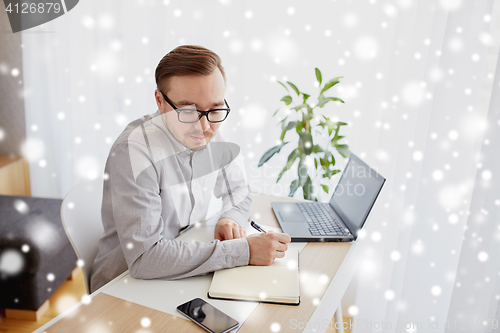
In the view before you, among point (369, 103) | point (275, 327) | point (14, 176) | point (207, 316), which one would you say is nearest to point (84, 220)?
point (207, 316)

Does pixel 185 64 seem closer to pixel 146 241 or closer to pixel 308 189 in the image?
pixel 146 241

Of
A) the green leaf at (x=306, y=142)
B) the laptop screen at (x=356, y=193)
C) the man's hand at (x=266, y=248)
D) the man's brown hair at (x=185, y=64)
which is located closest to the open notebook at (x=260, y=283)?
the man's hand at (x=266, y=248)

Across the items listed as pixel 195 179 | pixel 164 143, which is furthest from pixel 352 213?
pixel 164 143

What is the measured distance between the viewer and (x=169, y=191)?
1.14 m

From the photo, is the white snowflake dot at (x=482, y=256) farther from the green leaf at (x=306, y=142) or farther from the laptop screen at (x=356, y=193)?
the green leaf at (x=306, y=142)

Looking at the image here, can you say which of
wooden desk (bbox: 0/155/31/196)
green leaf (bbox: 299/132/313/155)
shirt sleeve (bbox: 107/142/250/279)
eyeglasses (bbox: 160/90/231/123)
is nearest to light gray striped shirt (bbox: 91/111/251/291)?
shirt sleeve (bbox: 107/142/250/279)

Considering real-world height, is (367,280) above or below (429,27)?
below

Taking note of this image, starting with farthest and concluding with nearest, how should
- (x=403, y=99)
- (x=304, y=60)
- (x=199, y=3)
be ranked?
1. (x=199, y=3)
2. (x=304, y=60)
3. (x=403, y=99)

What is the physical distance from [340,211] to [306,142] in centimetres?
47

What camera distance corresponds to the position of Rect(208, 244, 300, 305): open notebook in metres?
0.87

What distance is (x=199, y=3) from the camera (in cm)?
207

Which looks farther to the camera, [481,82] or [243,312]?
[481,82]

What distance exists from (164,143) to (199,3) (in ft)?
4.20

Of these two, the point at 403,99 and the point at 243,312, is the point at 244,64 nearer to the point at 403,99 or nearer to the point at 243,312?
the point at 403,99
